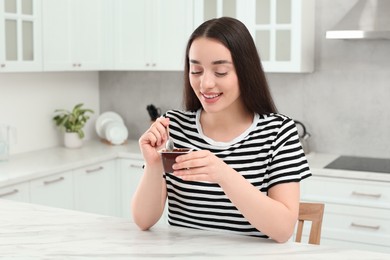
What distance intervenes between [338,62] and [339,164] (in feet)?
2.23

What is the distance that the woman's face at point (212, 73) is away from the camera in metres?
1.75

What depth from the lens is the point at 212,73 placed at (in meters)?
1.75

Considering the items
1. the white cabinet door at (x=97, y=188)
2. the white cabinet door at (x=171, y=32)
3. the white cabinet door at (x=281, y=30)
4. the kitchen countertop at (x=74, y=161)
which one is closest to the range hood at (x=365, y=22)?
the white cabinet door at (x=281, y=30)

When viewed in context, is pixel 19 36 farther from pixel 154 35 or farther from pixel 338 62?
pixel 338 62

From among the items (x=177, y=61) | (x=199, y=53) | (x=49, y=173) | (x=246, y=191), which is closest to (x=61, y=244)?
(x=246, y=191)

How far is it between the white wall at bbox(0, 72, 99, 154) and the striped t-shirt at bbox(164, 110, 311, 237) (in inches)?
90.6

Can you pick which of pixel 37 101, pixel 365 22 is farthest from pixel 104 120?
pixel 365 22

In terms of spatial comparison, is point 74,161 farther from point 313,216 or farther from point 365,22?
point 313,216

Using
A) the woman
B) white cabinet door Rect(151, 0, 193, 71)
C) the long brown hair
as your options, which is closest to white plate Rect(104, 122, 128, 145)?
white cabinet door Rect(151, 0, 193, 71)

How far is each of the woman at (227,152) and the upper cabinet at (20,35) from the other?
69.9 inches

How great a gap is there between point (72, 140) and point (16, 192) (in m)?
1.00

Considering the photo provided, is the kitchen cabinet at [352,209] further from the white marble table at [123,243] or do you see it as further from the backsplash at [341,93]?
the white marble table at [123,243]

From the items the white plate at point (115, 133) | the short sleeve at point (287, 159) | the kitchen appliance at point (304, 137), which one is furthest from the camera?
the white plate at point (115, 133)

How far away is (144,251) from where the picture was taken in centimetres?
162
